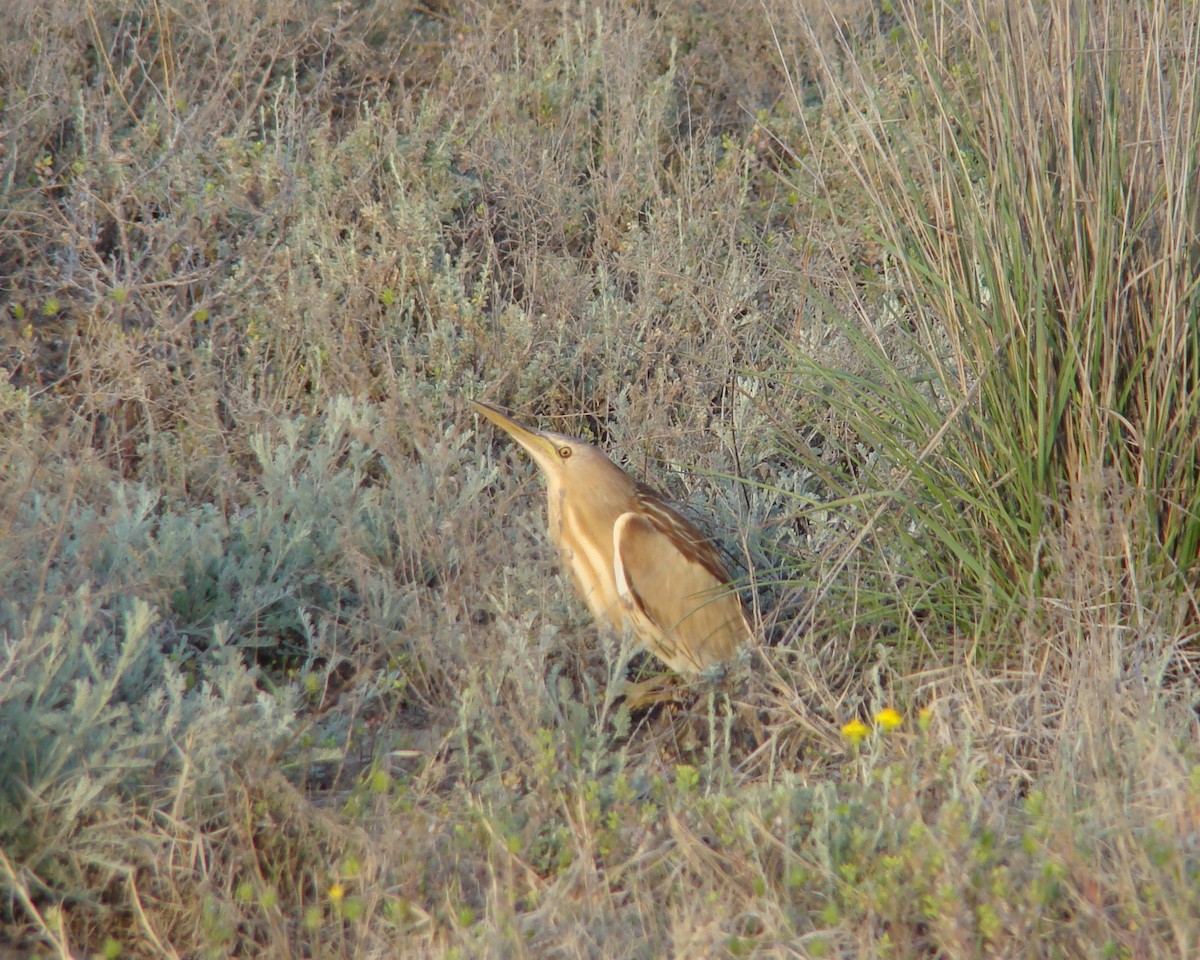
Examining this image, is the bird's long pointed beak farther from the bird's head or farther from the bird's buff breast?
the bird's buff breast

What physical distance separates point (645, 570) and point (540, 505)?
72cm

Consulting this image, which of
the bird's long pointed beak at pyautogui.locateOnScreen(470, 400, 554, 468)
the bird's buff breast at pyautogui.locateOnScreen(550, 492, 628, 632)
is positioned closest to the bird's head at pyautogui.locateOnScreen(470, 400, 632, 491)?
the bird's long pointed beak at pyautogui.locateOnScreen(470, 400, 554, 468)

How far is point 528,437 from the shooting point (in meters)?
4.01

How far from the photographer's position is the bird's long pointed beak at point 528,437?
3.95m

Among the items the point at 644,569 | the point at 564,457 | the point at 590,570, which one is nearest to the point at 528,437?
the point at 564,457

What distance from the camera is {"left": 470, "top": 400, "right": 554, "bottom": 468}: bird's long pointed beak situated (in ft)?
13.0

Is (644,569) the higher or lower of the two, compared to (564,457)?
lower

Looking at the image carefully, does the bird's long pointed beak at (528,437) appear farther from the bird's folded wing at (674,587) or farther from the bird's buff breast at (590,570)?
the bird's folded wing at (674,587)

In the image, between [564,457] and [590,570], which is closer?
[590,570]

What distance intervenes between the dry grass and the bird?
0.38 ft

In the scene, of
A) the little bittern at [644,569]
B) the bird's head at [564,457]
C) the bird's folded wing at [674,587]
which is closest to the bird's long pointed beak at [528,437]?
the bird's head at [564,457]

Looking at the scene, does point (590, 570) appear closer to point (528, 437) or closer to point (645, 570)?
point (645, 570)

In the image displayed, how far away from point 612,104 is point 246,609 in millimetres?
2836

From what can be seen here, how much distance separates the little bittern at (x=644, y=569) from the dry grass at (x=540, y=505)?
0.38ft
